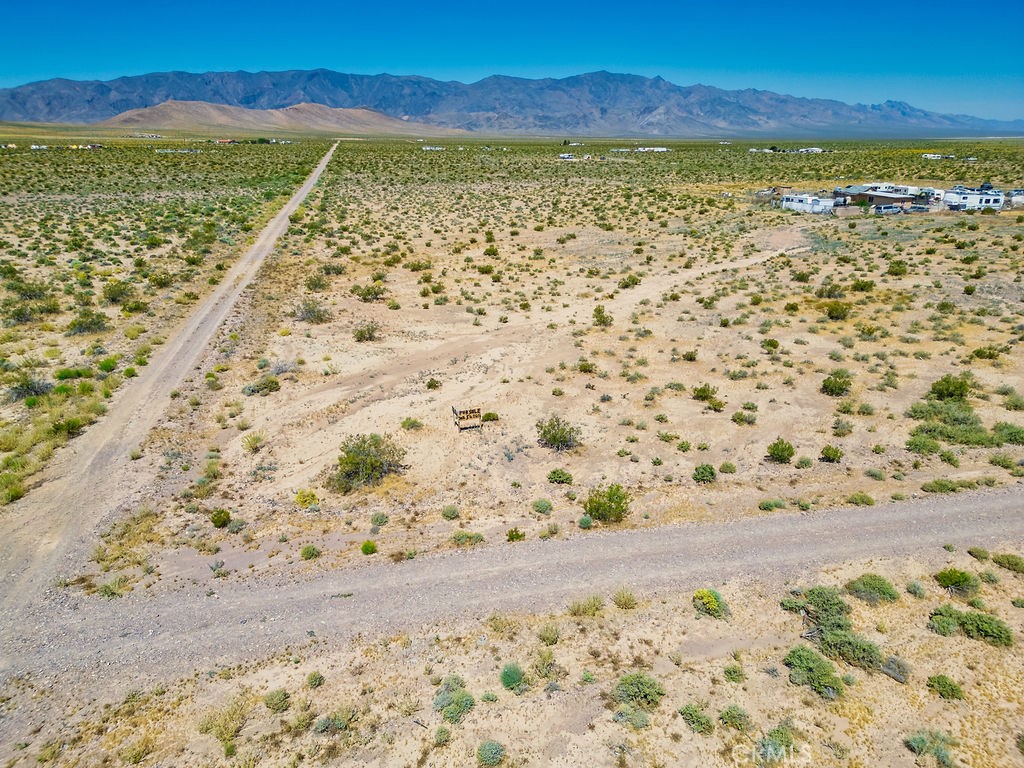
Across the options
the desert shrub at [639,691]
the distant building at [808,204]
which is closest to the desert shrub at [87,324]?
the desert shrub at [639,691]

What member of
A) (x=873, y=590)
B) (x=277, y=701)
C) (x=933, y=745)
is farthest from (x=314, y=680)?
(x=873, y=590)

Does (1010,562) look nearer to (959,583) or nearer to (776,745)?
(959,583)

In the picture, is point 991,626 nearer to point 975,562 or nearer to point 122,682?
point 975,562

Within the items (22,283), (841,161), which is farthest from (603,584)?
(841,161)

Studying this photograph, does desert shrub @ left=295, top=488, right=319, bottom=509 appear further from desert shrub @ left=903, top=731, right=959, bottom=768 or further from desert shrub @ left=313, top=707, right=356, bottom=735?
desert shrub @ left=903, top=731, right=959, bottom=768

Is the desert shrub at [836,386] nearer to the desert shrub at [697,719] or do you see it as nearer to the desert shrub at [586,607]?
the desert shrub at [586,607]

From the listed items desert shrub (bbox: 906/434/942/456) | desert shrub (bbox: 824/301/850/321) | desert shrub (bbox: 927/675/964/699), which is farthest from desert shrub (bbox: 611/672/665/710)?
desert shrub (bbox: 824/301/850/321)

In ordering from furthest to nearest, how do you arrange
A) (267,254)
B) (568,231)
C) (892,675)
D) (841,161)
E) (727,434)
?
(841,161) < (568,231) < (267,254) < (727,434) < (892,675)
